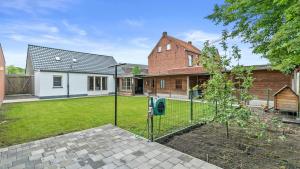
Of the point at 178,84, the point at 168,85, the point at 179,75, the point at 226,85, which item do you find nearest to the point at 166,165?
the point at 226,85

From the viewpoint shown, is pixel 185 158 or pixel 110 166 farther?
pixel 185 158

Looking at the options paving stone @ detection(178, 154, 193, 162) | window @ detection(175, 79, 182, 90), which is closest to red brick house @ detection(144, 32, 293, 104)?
window @ detection(175, 79, 182, 90)

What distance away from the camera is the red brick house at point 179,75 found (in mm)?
10609

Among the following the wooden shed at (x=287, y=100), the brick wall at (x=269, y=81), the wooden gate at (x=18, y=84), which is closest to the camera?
the wooden shed at (x=287, y=100)

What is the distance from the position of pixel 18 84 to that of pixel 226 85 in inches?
818

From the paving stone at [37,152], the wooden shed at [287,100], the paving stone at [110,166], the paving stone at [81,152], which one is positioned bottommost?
the paving stone at [110,166]

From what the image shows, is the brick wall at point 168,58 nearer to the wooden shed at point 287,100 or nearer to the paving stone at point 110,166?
the wooden shed at point 287,100

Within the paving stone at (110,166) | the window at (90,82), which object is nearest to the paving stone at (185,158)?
the paving stone at (110,166)

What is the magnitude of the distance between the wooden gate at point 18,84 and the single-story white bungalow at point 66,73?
35.1 inches

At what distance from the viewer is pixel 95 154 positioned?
3348 mm

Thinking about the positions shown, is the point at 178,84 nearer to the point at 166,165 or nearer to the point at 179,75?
the point at 179,75

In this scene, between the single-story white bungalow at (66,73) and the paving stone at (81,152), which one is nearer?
the paving stone at (81,152)

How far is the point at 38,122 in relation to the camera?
6.06 metres

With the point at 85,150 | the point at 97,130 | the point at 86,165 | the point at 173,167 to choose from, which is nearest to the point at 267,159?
the point at 173,167
